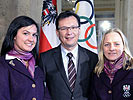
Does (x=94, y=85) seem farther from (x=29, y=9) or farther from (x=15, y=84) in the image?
(x=29, y=9)

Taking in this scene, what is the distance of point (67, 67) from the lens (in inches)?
60.6

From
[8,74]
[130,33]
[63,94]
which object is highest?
[130,33]

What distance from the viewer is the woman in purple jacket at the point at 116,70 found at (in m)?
1.29

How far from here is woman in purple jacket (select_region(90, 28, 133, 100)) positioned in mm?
1290

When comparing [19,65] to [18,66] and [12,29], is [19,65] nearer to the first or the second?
[18,66]

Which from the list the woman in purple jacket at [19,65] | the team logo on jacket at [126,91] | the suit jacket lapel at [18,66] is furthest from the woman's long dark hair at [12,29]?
the team logo on jacket at [126,91]

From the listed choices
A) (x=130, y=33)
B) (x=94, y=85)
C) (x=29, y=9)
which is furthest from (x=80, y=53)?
(x=130, y=33)

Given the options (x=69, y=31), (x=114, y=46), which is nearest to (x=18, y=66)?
(x=69, y=31)

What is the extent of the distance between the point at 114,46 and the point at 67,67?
1.62 ft

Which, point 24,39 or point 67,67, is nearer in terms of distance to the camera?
point 24,39

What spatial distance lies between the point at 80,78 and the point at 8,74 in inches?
26.5

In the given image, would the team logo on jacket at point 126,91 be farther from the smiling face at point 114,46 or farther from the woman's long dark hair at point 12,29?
the woman's long dark hair at point 12,29

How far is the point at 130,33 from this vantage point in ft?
10.3

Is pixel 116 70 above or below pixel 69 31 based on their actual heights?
below
